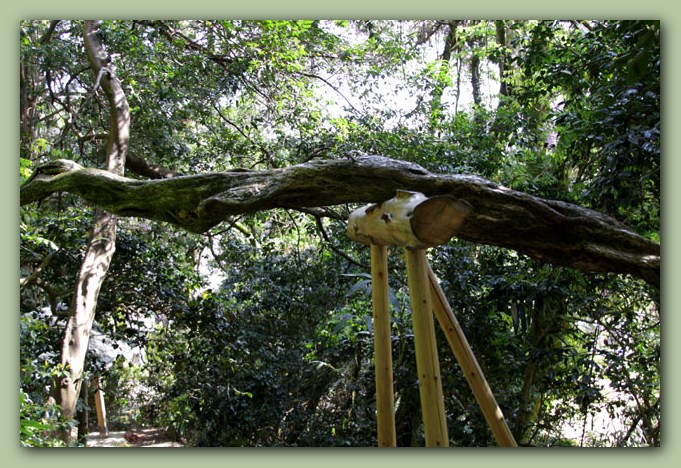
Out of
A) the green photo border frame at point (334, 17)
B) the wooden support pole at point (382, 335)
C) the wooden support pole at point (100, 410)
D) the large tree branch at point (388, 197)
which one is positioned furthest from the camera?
the wooden support pole at point (100, 410)

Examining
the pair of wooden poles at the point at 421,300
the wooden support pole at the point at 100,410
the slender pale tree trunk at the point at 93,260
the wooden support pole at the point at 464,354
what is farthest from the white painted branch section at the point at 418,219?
the wooden support pole at the point at 100,410

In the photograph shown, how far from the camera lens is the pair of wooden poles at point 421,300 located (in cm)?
166

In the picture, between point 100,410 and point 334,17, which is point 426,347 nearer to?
point 334,17

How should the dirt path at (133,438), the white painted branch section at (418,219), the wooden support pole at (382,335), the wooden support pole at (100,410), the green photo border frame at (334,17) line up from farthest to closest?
the wooden support pole at (100,410), the dirt path at (133,438), the green photo border frame at (334,17), the wooden support pole at (382,335), the white painted branch section at (418,219)

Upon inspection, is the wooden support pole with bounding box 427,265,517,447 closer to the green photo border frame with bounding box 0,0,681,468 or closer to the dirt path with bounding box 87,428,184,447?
the green photo border frame with bounding box 0,0,681,468

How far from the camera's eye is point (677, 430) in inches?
97.0

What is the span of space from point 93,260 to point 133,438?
1341 mm

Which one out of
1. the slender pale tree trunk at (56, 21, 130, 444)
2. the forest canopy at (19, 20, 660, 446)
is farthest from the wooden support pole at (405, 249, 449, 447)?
the slender pale tree trunk at (56, 21, 130, 444)

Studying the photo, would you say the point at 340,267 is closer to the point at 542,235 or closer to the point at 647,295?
the point at 647,295

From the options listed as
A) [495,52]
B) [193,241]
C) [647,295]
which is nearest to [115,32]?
[193,241]

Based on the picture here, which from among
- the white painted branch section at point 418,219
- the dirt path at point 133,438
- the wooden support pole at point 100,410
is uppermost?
the white painted branch section at point 418,219

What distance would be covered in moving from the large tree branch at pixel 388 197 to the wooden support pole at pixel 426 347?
0.74 feet

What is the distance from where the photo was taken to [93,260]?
137 inches

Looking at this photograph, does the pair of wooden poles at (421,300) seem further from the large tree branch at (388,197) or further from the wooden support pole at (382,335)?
the large tree branch at (388,197)
